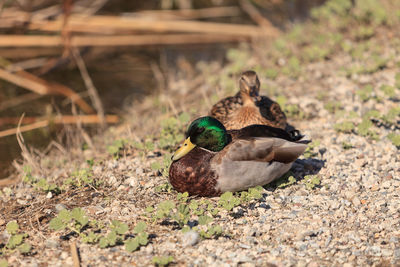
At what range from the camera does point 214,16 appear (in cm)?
1130

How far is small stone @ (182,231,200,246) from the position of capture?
161 inches

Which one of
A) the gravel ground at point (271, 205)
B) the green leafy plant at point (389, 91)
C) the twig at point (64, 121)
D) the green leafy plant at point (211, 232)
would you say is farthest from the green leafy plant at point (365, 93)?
the twig at point (64, 121)

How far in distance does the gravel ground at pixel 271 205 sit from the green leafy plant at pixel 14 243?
70 millimetres

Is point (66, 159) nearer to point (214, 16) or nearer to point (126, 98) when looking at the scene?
point (126, 98)

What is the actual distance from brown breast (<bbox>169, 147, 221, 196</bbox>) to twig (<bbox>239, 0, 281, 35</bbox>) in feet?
18.9

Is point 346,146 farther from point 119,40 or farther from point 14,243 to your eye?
point 119,40

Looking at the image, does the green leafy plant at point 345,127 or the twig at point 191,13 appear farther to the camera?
the twig at point 191,13

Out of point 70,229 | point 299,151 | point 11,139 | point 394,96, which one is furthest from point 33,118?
point 394,96

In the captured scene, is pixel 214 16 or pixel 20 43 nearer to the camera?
pixel 20 43

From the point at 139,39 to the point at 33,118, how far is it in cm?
309

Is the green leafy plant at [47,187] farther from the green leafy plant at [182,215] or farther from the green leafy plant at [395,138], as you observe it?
the green leafy plant at [395,138]

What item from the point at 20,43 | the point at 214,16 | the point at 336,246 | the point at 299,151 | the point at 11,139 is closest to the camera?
the point at 336,246

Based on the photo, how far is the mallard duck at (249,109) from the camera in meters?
5.77

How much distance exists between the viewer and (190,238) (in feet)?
13.4
